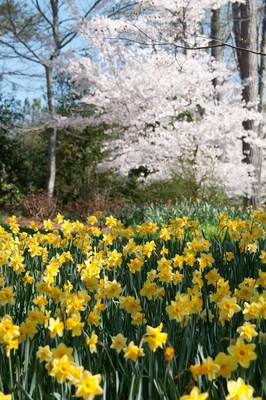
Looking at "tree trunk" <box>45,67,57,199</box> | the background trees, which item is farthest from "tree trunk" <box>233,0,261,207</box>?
"tree trunk" <box>45,67,57,199</box>

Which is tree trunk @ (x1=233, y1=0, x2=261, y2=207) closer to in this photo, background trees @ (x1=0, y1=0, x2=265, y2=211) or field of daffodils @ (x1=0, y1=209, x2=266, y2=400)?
background trees @ (x1=0, y1=0, x2=265, y2=211)

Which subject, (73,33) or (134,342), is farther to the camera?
(73,33)

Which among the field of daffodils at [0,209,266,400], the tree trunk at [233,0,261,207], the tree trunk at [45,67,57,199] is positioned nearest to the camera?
the field of daffodils at [0,209,266,400]

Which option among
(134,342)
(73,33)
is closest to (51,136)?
(73,33)

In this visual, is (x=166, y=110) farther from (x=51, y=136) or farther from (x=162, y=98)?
(x=51, y=136)

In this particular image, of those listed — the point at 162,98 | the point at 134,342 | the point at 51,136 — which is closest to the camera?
the point at 134,342

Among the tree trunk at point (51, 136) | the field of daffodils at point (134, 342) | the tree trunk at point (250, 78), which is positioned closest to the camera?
the field of daffodils at point (134, 342)

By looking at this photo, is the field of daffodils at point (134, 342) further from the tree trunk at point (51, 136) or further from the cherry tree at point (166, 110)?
the tree trunk at point (51, 136)

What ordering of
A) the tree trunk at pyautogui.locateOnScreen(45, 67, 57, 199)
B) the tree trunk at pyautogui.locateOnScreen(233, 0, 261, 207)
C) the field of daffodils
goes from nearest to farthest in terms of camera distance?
the field of daffodils
the tree trunk at pyautogui.locateOnScreen(233, 0, 261, 207)
the tree trunk at pyautogui.locateOnScreen(45, 67, 57, 199)

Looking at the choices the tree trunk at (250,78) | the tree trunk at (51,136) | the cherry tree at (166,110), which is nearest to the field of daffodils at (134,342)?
the cherry tree at (166,110)

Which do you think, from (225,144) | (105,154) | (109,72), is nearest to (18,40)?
(109,72)

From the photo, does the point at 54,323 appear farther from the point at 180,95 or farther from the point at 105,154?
the point at 105,154

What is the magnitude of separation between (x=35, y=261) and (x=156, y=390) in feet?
6.71

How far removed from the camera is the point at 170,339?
220 cm
